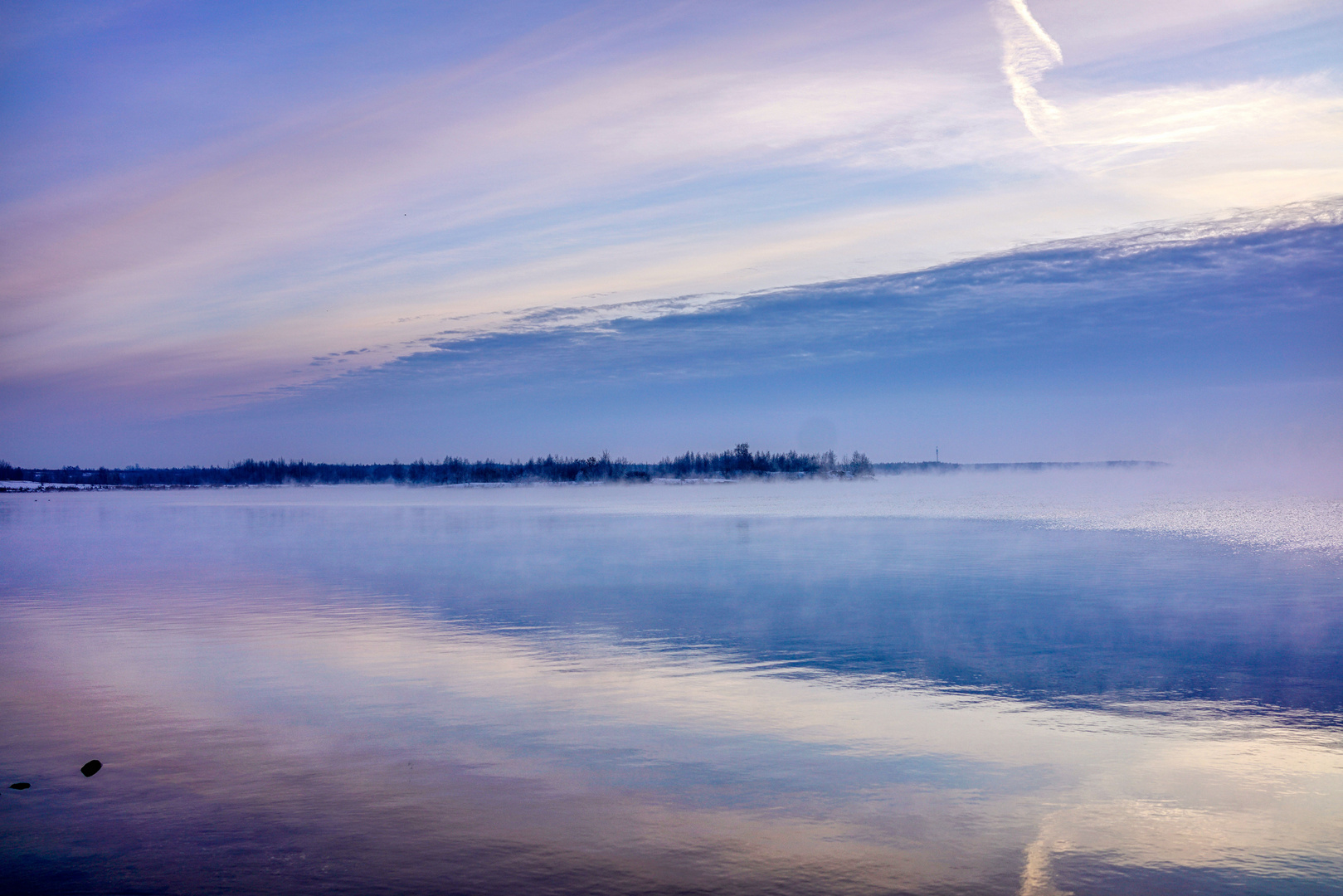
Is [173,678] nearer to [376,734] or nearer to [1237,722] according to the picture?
[376,734]

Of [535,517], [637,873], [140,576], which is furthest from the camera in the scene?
[535,517]

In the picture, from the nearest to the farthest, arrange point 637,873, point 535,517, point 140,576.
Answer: point 637,873 < point 140,576 < point 535,517

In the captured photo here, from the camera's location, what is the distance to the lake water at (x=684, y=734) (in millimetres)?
8359

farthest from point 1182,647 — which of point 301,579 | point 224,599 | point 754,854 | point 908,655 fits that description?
point 301,579

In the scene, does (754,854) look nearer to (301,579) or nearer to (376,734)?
(376,734)

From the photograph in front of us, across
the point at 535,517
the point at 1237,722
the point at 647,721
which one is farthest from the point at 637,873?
the point at 535,517

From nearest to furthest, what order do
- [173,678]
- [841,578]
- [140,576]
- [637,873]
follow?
[637,873]
[173,678]
[841,578]
[140,576]

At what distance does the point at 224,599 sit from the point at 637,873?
2045 cm

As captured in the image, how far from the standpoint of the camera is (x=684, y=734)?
1229cm

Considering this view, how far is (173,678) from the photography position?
15.7 meters

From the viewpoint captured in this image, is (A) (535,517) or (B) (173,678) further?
(A) (535,517)

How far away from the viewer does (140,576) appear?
31016 mm

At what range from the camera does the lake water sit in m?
8.36

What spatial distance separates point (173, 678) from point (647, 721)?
27.0 feet
